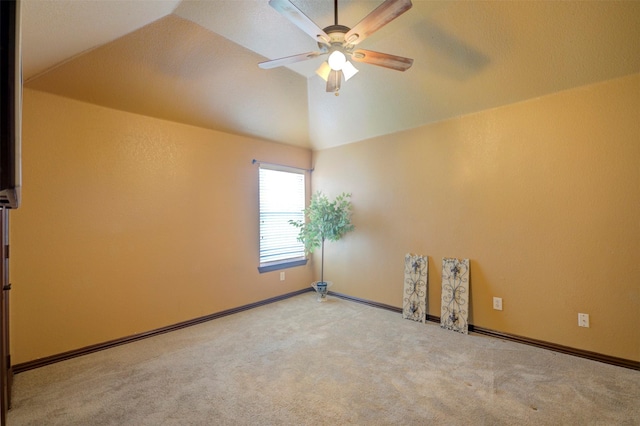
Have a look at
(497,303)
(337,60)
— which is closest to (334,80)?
(337,60)

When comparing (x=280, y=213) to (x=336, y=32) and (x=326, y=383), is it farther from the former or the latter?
(x=336, y=32)

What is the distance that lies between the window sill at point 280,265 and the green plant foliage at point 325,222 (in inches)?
11.5

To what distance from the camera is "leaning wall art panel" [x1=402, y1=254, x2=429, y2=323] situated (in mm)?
3658

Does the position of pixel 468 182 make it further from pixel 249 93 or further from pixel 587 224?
pixel 249 93

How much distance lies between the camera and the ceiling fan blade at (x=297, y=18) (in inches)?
67.9

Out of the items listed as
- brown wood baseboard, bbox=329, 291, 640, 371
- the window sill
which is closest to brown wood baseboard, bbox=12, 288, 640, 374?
brown wood baseboard, bbox=329, 291, 640, 371

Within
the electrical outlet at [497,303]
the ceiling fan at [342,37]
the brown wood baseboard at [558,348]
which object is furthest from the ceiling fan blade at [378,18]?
the brown wood baseboard at [558,348]

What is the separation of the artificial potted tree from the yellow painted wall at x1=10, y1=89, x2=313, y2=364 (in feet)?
2.83

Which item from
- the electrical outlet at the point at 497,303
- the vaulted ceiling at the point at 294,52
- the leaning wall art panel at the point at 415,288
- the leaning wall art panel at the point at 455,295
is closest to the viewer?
the vaulted ceiling at the point at 294,52

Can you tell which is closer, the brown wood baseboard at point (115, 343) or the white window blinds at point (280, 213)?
the brown wood baseboard at point (115, 343)

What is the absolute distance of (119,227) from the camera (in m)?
3.09

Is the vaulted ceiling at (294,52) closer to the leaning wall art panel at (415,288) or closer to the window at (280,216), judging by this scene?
the window at (280,216)

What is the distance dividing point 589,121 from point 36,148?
16.3ft

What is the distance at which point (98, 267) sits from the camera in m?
2.96
